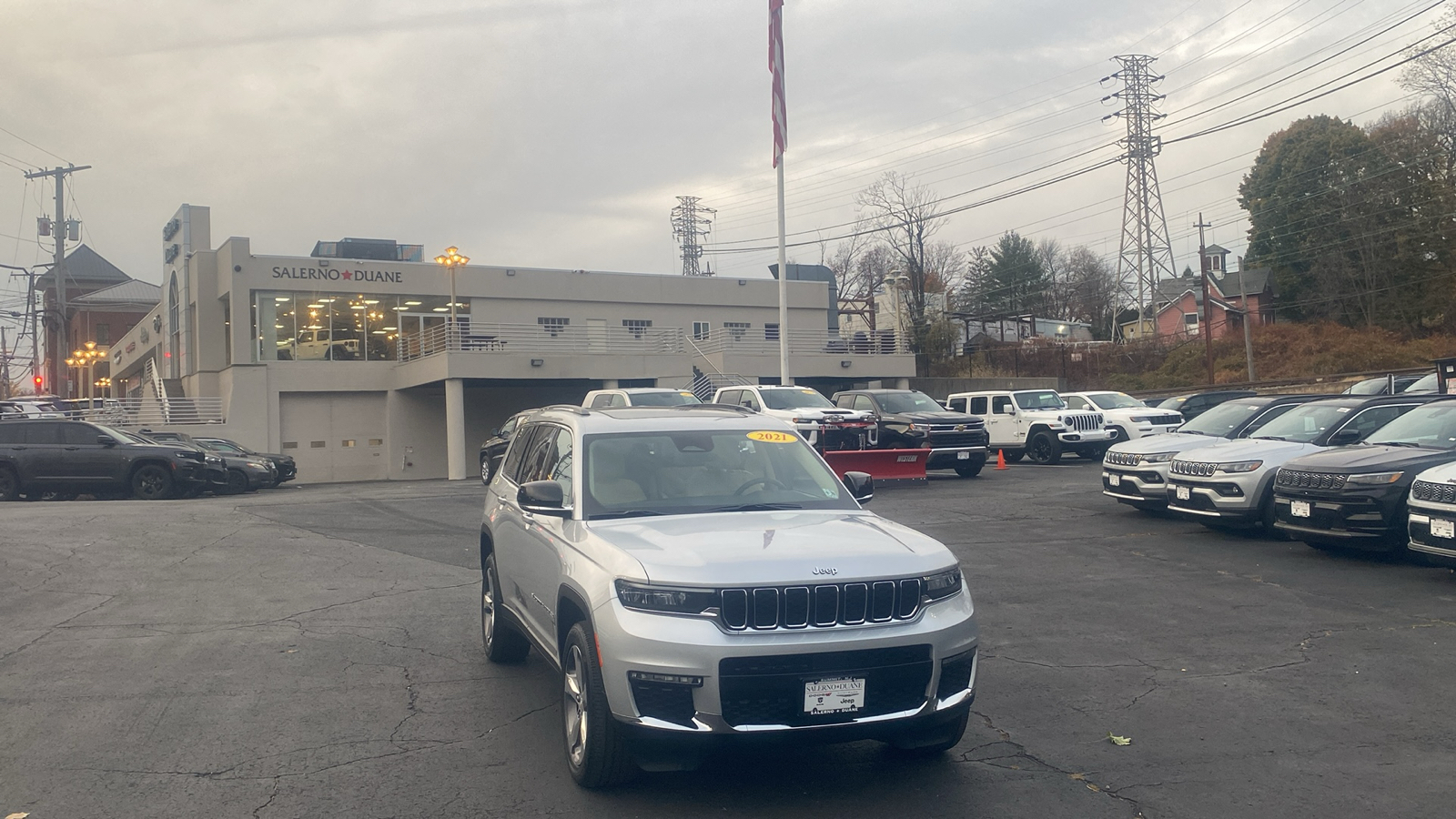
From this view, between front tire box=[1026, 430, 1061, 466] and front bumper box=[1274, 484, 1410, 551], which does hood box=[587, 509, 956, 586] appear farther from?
front tire box=[1026, 430, 1061, 466]

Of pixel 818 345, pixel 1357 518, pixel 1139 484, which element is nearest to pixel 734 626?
pixel 1357 518

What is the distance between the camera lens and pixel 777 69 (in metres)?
25.0

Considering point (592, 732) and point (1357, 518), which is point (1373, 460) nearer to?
point (1357, 518)

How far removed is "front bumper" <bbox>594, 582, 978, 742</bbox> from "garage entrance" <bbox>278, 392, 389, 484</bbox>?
3836cm

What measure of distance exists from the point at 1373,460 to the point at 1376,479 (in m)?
0.39

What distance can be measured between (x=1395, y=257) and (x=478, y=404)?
41.4 metres

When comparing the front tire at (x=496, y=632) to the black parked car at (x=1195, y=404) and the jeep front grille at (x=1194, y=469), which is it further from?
the black parked car at (x=1195, y=404)

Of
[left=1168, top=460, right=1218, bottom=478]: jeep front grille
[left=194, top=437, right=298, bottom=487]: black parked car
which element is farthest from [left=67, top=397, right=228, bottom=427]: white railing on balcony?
[left=1168, top=460, right=1218, bottom=478]: jeep front grille

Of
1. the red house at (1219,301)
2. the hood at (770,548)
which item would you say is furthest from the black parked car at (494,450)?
the red house at (1219,301)

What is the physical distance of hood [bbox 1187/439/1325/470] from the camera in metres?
12.6

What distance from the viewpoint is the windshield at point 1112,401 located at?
27.6 m

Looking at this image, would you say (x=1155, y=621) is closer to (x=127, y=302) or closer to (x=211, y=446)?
(x=211, y=446)

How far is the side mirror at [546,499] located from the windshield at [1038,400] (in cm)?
2263

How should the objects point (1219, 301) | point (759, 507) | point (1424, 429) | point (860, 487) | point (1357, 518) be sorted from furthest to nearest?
point (1219, 301) < point (1424, 429) < point (1357, 518) < point (860, 487) < point (759, 507)
